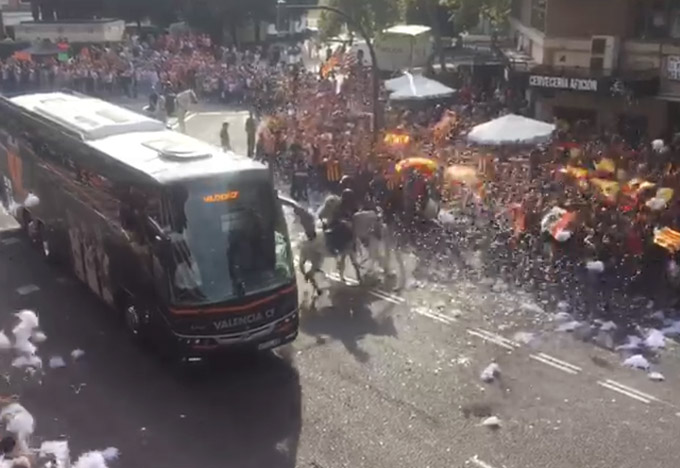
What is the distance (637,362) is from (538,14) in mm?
18890

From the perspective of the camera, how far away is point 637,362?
1123 centimetres

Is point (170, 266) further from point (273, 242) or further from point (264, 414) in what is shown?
point (264, 414)

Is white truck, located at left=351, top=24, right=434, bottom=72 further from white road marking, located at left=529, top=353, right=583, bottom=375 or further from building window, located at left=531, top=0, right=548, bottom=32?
white road marking, located at left=529, top=353, right=583, bottom=375

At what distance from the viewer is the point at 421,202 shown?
17.6 m

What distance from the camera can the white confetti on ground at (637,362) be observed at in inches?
439

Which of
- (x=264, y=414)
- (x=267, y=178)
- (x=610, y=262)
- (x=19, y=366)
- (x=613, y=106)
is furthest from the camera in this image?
(x=613, y=106)

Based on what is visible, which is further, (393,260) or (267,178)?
(393,260)

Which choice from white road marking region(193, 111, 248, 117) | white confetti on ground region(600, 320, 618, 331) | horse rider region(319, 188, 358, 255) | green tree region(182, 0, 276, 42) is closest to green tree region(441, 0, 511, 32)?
white road marking region(193, 111, 248, 117)

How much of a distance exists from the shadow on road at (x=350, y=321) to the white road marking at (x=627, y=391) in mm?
3099

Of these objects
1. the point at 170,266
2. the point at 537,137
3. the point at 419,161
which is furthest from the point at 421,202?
the point at 170,266

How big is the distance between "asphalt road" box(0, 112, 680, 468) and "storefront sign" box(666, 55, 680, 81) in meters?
10.9

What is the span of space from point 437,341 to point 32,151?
8.47 m

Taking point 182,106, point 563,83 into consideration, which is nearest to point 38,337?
point 563,83

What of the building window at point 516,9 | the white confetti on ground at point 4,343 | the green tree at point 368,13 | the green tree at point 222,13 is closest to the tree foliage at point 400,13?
the green tree at point 368,13
